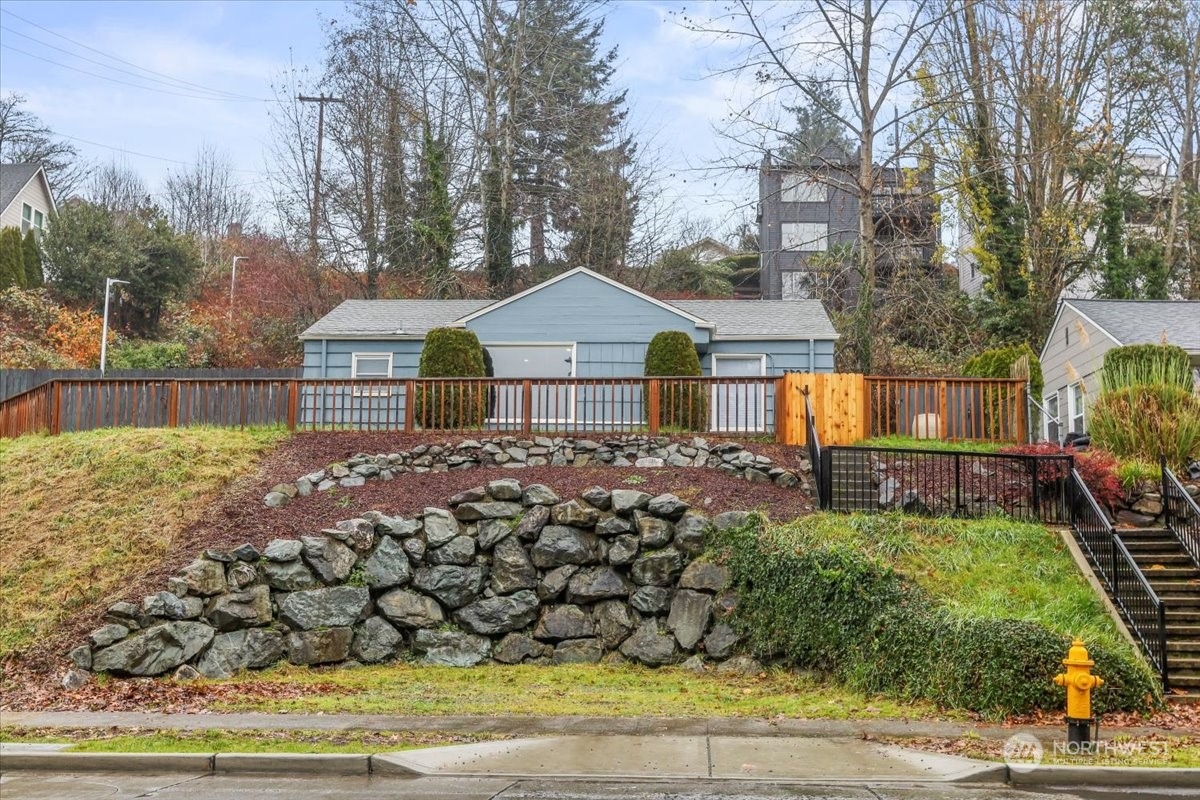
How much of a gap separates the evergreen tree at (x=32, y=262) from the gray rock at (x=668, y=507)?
105 feet

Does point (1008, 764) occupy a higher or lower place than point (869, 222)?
lower

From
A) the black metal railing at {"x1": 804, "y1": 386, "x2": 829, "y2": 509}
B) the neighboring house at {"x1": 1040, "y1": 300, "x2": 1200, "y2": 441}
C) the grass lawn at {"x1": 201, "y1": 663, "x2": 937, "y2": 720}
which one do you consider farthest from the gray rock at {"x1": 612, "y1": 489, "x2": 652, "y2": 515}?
the neighboring house at {"x1": 1040, "y1": 300, "x2": 1200, "y2": 441}

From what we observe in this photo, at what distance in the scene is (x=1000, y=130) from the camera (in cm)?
3172

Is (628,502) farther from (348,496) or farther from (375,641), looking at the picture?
(348,496)

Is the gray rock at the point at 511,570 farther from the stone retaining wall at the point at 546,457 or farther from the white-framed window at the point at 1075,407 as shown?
the white-framed window at the point at 1075,407

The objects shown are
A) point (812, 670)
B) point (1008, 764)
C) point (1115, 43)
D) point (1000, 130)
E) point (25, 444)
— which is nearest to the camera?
point (1008, 764)

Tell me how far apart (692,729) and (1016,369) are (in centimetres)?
1264

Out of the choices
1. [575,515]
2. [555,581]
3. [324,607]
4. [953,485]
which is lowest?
[324,607]

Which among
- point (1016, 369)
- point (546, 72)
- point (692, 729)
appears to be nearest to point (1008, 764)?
point (692, 729)

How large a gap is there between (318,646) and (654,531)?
15.2 feet

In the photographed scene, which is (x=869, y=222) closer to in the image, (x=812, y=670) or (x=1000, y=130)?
(x=1000, y=130)

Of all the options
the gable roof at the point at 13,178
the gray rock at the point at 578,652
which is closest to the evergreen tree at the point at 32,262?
the gable roof at the point at 13,178

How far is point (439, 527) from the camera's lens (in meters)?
15.4

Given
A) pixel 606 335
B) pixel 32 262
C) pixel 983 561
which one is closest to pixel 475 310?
pixel 606 335
